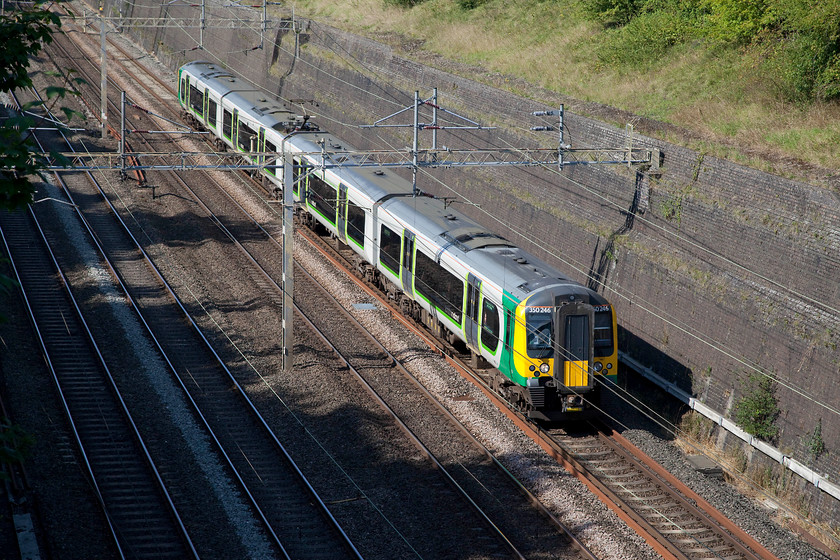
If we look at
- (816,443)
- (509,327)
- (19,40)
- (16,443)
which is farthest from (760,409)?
(19,40)

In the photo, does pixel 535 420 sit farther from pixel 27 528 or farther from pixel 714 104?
pixel 714 104

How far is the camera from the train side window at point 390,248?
20.0 meters

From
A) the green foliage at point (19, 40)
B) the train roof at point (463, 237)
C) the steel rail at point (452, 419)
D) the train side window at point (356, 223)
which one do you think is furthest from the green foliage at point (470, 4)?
the green foliage at point (19, 40)

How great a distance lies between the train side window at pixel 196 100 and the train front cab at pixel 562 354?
22.5 meters

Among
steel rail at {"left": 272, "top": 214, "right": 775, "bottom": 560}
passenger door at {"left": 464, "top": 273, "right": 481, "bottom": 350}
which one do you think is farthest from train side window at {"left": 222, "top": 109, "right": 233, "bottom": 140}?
passenger door at {"left": 464, "top": 273, "right": 481, "bottom": 350}

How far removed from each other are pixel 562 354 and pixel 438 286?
3.76 meters

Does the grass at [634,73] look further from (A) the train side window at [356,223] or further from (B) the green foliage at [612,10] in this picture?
(A) the train side window at [356,223]

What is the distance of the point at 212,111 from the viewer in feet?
108

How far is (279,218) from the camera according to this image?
27.4m

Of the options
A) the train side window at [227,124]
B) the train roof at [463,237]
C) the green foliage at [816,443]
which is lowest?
the green foliage at [816,443]

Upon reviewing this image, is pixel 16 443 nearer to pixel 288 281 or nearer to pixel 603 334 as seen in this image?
pixel 288 281

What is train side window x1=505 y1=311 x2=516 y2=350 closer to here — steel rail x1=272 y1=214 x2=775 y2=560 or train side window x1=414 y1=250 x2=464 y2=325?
steel rail x1=272 y1=214 x2=775 y2=560

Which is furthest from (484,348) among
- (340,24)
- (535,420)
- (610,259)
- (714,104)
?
(340,24)

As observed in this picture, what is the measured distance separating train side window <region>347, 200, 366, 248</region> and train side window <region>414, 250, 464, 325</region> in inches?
123
